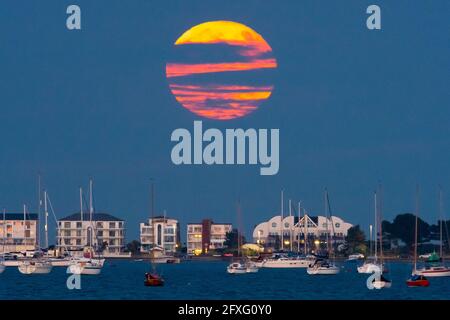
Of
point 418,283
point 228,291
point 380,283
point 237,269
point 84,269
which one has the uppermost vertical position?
point 84,269

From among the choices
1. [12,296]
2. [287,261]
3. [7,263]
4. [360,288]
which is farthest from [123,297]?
[7,263]

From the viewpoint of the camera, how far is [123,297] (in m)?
91.8

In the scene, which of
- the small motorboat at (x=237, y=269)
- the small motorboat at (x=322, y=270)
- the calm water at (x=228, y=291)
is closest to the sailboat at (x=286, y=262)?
the small motorboat at (x=237, y=269)

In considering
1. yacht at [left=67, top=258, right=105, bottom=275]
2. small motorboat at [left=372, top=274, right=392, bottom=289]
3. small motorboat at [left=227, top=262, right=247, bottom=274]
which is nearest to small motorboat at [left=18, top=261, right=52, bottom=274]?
yacht at [left=67, top=258, right=105, bottom=275]

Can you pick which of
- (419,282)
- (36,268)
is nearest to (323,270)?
(419,282)

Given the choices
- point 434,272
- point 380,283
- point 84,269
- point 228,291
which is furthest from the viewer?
point 84,269

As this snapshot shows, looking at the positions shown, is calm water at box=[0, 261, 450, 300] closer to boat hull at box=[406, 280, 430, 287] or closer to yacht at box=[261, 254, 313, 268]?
boat hull at box=[406, 280, 430, 287]

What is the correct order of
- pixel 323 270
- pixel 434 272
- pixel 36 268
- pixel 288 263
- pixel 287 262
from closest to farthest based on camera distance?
1. pixel 434 272
2. pixel 323 270
3. pixel 36 268
4. pixel 288 263
5. pixel 287 262

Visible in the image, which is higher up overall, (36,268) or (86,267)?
(86,267)

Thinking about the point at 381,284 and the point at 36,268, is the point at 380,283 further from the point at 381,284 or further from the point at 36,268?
the point at 36,268
